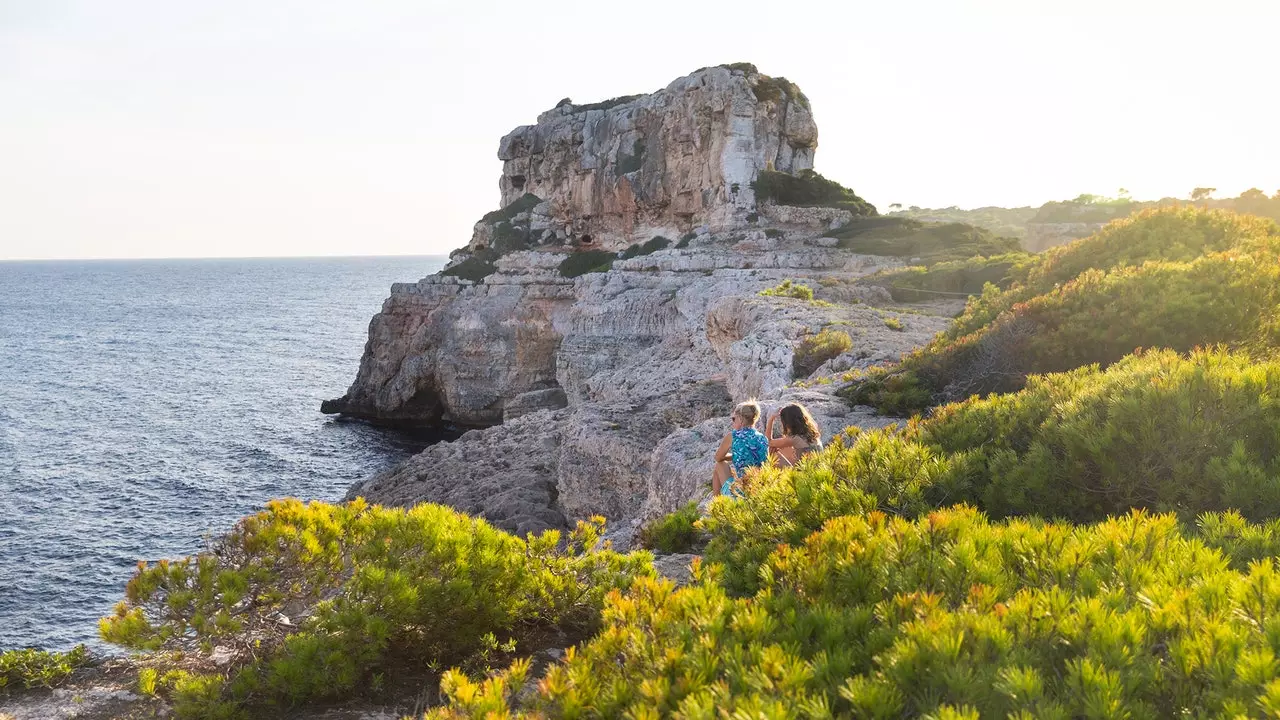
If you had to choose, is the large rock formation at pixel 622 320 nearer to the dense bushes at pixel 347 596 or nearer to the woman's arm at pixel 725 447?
the woman's arm at pixel 725 447

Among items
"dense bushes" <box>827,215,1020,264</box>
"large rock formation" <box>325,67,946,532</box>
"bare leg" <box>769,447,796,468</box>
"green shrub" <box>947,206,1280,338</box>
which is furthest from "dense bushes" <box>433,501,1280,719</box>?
"dense bushes" <box>827,215,1020,264</box>

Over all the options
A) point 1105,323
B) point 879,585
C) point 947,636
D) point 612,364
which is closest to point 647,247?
point 612,364

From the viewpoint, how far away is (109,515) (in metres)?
28.9

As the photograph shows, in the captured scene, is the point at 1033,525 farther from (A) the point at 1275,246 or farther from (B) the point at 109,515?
(B) the point at 109,515

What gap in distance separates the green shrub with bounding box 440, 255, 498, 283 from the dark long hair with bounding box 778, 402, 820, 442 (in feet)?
157

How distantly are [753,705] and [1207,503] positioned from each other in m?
4.25

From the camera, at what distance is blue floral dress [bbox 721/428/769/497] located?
8742 millimetres

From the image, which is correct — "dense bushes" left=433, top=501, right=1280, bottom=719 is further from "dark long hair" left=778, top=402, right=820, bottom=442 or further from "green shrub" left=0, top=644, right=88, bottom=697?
"dark long hair" left=778, top=402, right=820, bottom=442

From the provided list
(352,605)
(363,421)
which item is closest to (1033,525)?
(352,605)

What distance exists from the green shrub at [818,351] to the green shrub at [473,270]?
41.4m

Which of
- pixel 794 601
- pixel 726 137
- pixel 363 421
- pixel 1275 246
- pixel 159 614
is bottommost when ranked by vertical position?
pixel 363 421

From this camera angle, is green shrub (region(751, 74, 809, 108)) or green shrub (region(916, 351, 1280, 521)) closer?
green shrub (region(916, 351, 1280, 521))

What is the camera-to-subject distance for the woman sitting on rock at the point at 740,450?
28.7 ft

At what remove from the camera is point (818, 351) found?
52.1 feet
